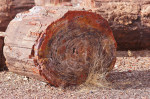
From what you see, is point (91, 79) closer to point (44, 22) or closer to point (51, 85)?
point (51, 85)

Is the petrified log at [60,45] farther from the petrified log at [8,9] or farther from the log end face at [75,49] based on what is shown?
the petrified log at [8,9]

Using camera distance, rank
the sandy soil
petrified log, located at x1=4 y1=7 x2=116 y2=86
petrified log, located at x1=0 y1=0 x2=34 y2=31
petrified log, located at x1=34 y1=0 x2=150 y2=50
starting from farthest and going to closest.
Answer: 1. petrified log, located at x1=0 y1=0 x2=34 y2=31
2. petrified log, located at x1=34 y1=0 x2=150 y2=50
3. petrified log, located at x1=4 y1=7 x2=116 y2=86
4. the sandy soil

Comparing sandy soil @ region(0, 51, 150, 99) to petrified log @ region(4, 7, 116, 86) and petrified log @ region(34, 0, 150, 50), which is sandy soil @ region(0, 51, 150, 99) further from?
petrified log @ region(34, 0, 150, 50)

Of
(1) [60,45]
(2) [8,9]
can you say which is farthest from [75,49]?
(2) [8,9]

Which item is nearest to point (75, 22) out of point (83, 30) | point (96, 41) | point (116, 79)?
point (83, 30)

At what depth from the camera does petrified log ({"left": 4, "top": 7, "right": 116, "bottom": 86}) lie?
358 cm

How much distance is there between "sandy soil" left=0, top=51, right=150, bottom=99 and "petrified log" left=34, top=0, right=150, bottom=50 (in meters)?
1.08

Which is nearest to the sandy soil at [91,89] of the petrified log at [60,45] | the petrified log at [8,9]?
the petrified log at [60,45]

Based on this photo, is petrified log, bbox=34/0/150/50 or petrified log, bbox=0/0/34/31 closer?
petrified log, bbox=34/0/150/50

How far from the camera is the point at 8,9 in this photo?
5746 mm

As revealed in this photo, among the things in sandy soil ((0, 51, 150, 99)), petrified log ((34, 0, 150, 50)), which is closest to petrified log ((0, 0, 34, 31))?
petrified log ((34, 0, 150, 50))

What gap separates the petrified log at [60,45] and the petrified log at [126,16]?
155 cm

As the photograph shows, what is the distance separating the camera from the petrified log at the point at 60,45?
3580 millimetres

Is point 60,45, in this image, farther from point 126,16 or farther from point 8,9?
point 8,9
